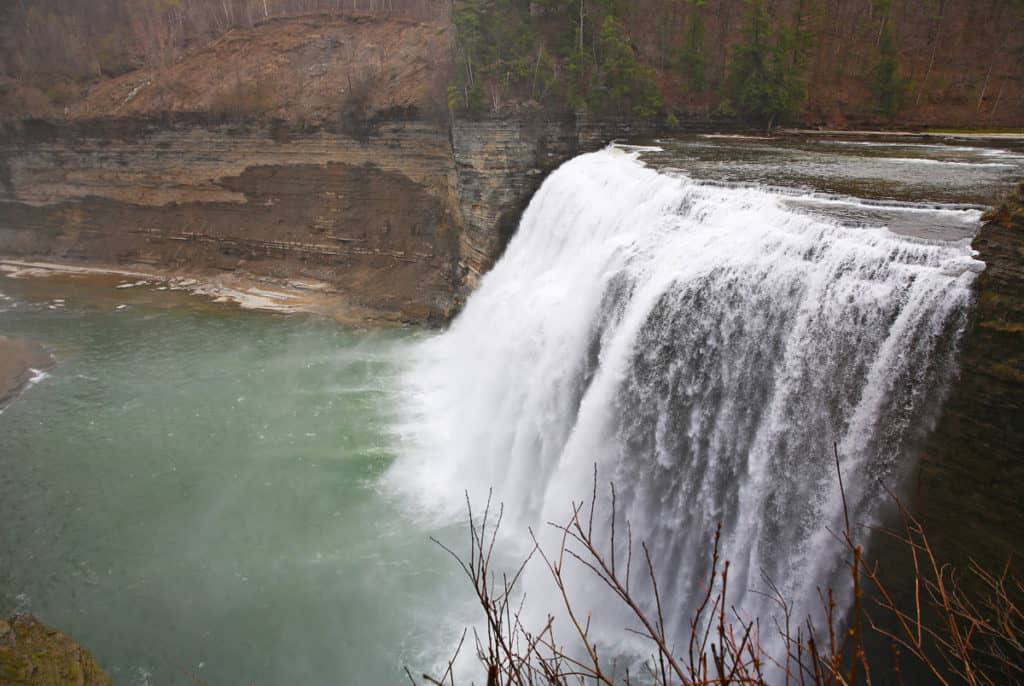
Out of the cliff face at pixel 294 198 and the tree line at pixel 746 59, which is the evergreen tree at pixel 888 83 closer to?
the tree line at pixel 746 59

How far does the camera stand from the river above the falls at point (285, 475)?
1062cm

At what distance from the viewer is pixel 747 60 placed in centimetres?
2423

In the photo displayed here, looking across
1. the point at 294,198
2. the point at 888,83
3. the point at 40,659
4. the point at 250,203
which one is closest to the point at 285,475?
the point at 40,659

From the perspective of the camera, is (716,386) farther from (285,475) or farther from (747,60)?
(747,60)

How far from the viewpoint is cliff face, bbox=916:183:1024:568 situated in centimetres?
667

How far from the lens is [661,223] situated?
12422mm

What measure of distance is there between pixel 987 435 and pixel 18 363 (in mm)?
24030

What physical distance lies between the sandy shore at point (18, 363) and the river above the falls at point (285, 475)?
404 millimetres

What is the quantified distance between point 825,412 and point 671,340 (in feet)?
8.34

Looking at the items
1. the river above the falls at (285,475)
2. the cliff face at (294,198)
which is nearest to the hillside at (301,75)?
the cliff face at (294,198)

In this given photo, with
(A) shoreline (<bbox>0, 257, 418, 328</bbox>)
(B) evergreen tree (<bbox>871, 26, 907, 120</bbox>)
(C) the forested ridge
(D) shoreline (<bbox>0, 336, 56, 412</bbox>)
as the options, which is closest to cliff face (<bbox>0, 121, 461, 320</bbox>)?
(A) shoreline (<bbox>0, 257, 418, 328</bbox>)

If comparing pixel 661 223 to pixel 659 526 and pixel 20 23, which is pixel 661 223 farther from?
pixel 20 23

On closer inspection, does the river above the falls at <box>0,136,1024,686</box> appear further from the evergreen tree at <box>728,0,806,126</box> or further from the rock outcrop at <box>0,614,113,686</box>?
the evergreen tree at <box>728,0,806,126</box>

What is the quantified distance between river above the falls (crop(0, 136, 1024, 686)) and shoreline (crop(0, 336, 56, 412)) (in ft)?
1.14
